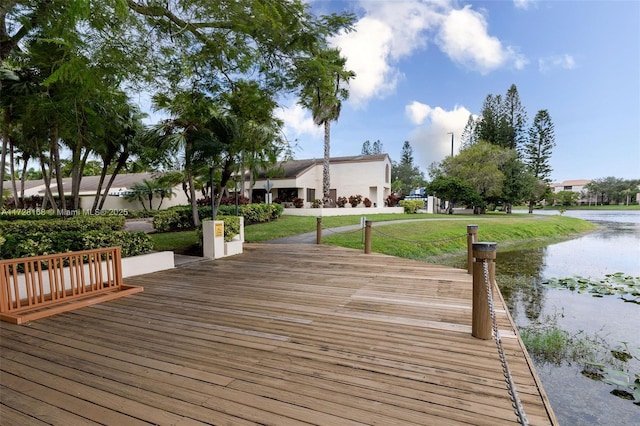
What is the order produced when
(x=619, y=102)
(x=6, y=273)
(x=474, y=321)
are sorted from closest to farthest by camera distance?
(x=474, y=321) → (x=6, y=273) → (x=619, y=102)

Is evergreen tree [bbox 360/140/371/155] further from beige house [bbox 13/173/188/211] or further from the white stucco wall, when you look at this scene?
beige house [bbox 13/173/188/211]

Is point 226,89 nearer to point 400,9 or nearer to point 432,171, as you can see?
point 400,9

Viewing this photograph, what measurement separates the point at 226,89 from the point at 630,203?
3457 inches

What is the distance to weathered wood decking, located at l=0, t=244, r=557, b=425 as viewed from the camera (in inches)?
83.6

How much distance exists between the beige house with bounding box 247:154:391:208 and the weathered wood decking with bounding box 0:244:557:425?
2197cm

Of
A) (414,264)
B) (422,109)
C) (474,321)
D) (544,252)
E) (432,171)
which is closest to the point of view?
(474,321)

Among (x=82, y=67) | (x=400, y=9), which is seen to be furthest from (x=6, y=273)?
(x=400, y=9)

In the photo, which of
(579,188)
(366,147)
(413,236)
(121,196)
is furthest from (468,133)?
(579,188)

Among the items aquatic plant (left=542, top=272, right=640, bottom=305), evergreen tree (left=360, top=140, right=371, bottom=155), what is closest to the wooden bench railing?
aquatic plant (left=542, top=272, right=640, bottom=305)

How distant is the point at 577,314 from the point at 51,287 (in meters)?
8.92

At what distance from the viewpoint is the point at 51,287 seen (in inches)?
180

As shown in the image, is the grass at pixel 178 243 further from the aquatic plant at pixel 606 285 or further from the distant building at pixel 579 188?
the distant building at pixel 579 188

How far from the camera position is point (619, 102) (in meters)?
16.1

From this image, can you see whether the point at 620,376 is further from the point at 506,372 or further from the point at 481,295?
the point at 506,372
